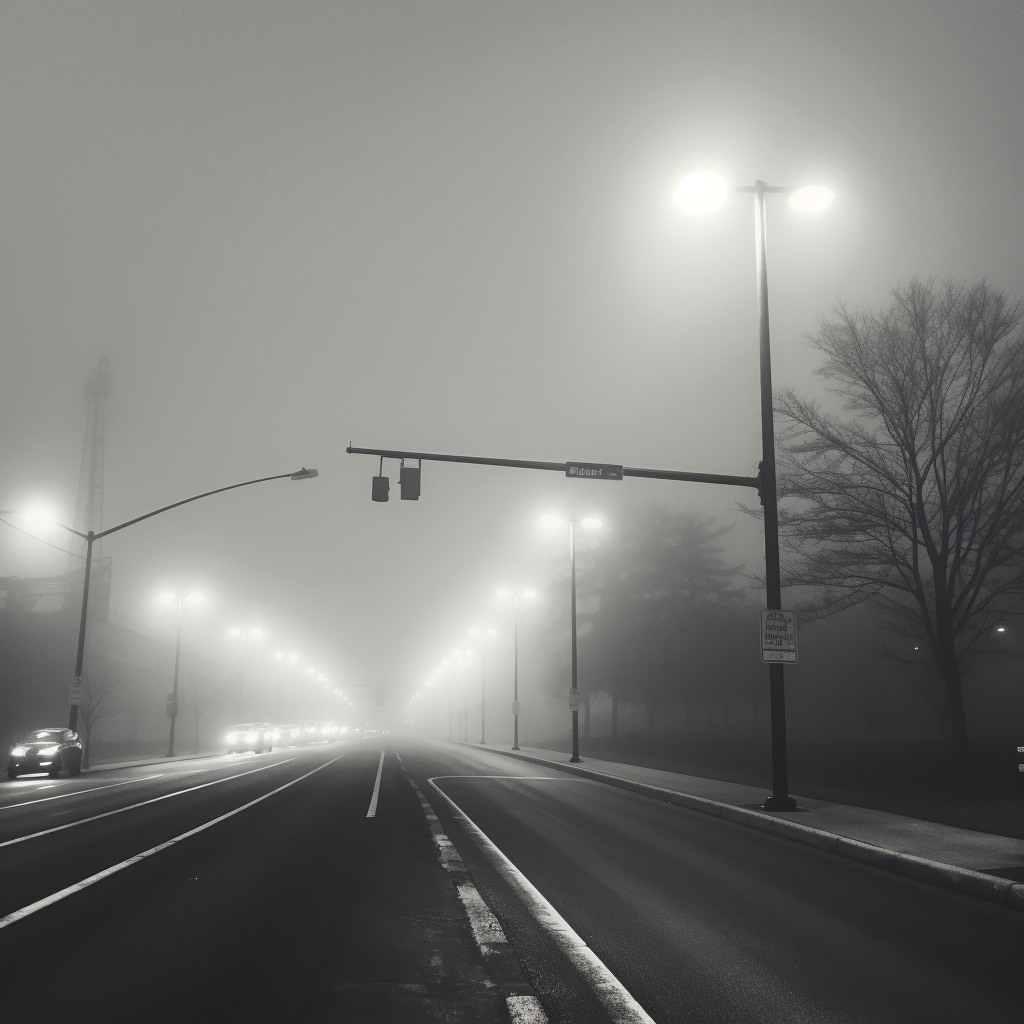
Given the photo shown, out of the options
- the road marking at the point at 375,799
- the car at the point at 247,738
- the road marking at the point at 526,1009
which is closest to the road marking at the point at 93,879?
the road marking at the point at 375,799

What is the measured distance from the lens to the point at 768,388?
682 inches

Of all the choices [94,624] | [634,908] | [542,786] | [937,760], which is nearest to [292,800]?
[542,786]

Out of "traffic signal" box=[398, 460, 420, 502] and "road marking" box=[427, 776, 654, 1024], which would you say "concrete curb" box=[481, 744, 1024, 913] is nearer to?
"road marking" box=[427, 776, 654, 1024]

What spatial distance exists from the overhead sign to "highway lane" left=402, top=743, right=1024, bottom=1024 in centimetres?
802

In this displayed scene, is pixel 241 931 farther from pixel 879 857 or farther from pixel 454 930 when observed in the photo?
pixel 879 857

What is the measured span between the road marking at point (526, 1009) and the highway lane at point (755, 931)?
91 mm

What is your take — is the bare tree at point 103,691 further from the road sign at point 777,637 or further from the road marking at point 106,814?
the road sign at point 777,637

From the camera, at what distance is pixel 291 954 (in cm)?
572

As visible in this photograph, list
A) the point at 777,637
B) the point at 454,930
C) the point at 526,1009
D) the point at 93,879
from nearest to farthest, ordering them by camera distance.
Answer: the point at 526,1009, the point at 454,930, the point at 93,879, the point at 777,637

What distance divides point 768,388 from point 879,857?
962cm

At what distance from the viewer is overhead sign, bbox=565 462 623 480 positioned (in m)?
18.2

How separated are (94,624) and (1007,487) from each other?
66325 mm

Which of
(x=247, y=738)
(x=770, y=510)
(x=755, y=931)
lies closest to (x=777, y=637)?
(x=770, y=510)

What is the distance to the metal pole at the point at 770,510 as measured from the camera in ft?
50.3
